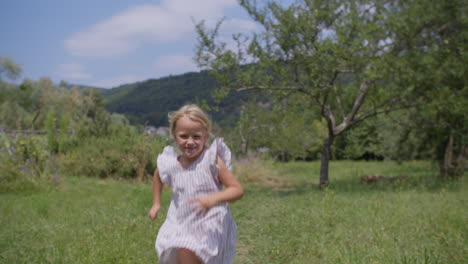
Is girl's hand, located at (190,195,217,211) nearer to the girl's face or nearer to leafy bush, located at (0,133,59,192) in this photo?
the girl's face

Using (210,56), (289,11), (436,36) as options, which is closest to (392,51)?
(436,36)

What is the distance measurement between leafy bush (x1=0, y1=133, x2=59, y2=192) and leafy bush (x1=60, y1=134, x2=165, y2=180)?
139 inches

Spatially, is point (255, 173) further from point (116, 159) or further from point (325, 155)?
point (116, 159)

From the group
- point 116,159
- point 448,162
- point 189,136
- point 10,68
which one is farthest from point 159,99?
point 189,136

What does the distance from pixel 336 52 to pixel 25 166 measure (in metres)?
8.35

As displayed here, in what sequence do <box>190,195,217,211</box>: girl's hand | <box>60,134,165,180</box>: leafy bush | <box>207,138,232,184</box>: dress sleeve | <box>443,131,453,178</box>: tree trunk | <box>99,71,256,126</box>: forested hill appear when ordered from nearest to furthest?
1. <box>190,195,217,211</box>: girl's hand
2. <box>207,138,232,184</box>: dress sleeve
3. <box>443,131,453,178</box>: tree trunk
4. <box>60,134,165,180</box>: leafy bush
5. <box>99,71,256,126</box>: forested hill

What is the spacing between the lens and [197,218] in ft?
8.87

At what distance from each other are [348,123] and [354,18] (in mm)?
3366

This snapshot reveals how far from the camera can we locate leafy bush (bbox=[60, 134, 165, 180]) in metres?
14.3

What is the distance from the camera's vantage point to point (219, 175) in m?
2.84

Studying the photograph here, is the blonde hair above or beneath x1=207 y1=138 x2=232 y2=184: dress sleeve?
above

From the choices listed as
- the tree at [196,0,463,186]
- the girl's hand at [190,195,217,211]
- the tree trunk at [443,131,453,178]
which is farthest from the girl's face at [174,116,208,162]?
→ the tree trunk at [443,131,453,178]

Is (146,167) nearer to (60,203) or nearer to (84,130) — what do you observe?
(84,130)

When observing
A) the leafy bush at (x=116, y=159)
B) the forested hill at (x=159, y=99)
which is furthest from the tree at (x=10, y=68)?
the leafy bush at (x=116, y=159)
